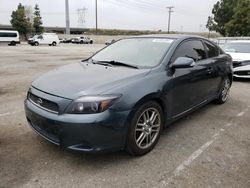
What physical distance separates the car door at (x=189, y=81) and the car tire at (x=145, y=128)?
0.31 m

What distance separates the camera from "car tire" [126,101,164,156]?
297 cm

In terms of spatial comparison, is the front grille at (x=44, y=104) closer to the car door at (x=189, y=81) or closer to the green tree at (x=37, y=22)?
the car door at (x=189, y=81)

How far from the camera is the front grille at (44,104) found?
2812 millimetres

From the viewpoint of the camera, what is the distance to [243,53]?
8.59 meters

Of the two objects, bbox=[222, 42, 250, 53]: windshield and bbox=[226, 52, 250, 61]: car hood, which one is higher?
bbox=[222, 42, 250, 53]: windshield

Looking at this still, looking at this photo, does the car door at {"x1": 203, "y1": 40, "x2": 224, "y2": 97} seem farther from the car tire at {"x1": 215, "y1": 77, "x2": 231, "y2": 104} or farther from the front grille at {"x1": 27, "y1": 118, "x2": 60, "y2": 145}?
the front grille at {"x1": 27, "y1": 118, "x2": 60, "y2": 145}

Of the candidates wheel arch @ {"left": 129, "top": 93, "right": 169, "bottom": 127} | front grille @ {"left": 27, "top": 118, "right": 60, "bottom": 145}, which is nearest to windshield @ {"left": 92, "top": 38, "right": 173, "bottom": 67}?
wheel arch @ {"left": 129, "top": 93, "right": 169, "bottom": 127}

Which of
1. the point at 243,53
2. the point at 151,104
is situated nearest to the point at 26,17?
the point at 243,53

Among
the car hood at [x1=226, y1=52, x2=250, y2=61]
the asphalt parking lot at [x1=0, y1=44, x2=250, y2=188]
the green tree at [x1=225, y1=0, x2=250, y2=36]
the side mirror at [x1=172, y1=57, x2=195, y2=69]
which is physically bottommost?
the asphalt parking lot at [x1=0, y1=44, x2=250, y2=188]

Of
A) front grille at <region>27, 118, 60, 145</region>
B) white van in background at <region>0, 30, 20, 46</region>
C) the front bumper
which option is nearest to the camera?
the front bumper

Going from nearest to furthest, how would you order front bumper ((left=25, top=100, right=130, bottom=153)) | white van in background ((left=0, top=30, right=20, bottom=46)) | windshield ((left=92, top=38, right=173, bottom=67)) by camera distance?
front bumper ((left=25, top=100, right=130, bottom=153)), windshield ((left=92, top=38, right=173, bottom=67)), white van in background ((left=0, top=30, right=20, bottom=46))

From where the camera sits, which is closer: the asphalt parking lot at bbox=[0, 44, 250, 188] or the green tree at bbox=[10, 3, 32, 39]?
the asphalt parking lot at bbox=[0, 44, 250, 188]

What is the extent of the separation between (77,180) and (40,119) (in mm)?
808

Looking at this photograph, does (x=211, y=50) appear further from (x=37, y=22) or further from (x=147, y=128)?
(x=37, y=22)
